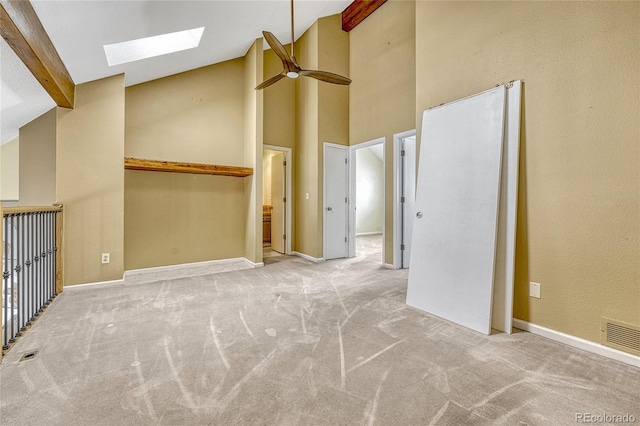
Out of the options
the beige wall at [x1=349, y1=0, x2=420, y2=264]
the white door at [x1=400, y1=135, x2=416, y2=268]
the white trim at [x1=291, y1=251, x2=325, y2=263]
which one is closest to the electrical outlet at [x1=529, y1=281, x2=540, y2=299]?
the white door at [x1=400, y1=135, x2=416, y2=268]

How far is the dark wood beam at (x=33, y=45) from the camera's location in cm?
163

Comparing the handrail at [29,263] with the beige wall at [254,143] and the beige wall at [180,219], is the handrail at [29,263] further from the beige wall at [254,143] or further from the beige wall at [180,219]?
the beige wall at [254,143]

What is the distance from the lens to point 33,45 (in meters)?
1.91

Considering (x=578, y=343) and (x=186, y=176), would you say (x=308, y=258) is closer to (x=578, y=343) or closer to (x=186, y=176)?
(x=186, y=176)

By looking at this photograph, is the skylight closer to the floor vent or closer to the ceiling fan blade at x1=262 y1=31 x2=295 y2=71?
the ceiling fan blade at x1=262 y1=31 x2=295 y2=71

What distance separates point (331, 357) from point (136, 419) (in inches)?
43.4

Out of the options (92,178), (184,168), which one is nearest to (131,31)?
(92,178)

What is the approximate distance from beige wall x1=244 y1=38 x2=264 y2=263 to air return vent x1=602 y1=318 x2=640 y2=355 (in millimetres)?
3939

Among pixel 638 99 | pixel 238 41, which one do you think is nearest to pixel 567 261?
pixel 638 99

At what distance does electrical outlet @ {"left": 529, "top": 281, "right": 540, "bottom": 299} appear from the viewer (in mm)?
2201

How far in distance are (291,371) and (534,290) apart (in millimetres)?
2015

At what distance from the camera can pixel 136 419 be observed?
1.32m

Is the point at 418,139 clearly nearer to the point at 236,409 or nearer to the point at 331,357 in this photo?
the point at 331,357

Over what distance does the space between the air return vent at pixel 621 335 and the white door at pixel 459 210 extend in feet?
2.23
